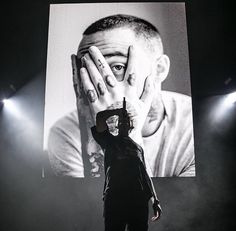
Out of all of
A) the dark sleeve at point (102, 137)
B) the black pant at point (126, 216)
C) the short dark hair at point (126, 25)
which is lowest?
the black pant at point (126, 216)

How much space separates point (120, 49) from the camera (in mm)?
3201

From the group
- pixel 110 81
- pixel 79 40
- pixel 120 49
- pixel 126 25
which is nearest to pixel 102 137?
pixel 110 81

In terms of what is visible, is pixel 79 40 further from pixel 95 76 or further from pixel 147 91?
pixel 147 91

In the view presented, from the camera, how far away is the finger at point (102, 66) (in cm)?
313


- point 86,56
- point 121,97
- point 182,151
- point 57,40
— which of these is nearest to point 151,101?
point 121,97

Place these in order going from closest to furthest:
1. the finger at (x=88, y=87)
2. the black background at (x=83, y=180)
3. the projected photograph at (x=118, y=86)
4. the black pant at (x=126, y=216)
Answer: the black pant at (x=126, y=216) < the black background at (x=83, y=180) < the projected photograph at (x=118, y=86) < the finger at (x=88, y=87)

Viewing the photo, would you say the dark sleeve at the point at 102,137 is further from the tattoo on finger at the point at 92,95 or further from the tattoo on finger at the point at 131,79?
the tattoo on finger at the point at 131,79

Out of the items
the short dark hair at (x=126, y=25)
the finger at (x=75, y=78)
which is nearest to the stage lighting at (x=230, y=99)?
the short dark hair at (x=126, y=25)

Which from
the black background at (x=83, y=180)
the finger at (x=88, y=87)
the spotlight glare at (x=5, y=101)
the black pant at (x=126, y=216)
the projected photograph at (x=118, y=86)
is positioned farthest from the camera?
the spotlight glare at (x=5, y=101)

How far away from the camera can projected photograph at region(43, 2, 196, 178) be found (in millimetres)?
3004

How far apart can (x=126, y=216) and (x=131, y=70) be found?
136 centimetres

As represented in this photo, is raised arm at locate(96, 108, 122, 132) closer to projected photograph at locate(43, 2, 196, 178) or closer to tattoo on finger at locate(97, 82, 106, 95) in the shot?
projected photograph at locate(43, 2, 196, 178)

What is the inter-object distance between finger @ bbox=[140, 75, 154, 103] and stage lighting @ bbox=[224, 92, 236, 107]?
0.74 m

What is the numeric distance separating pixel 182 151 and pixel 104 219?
94cm
